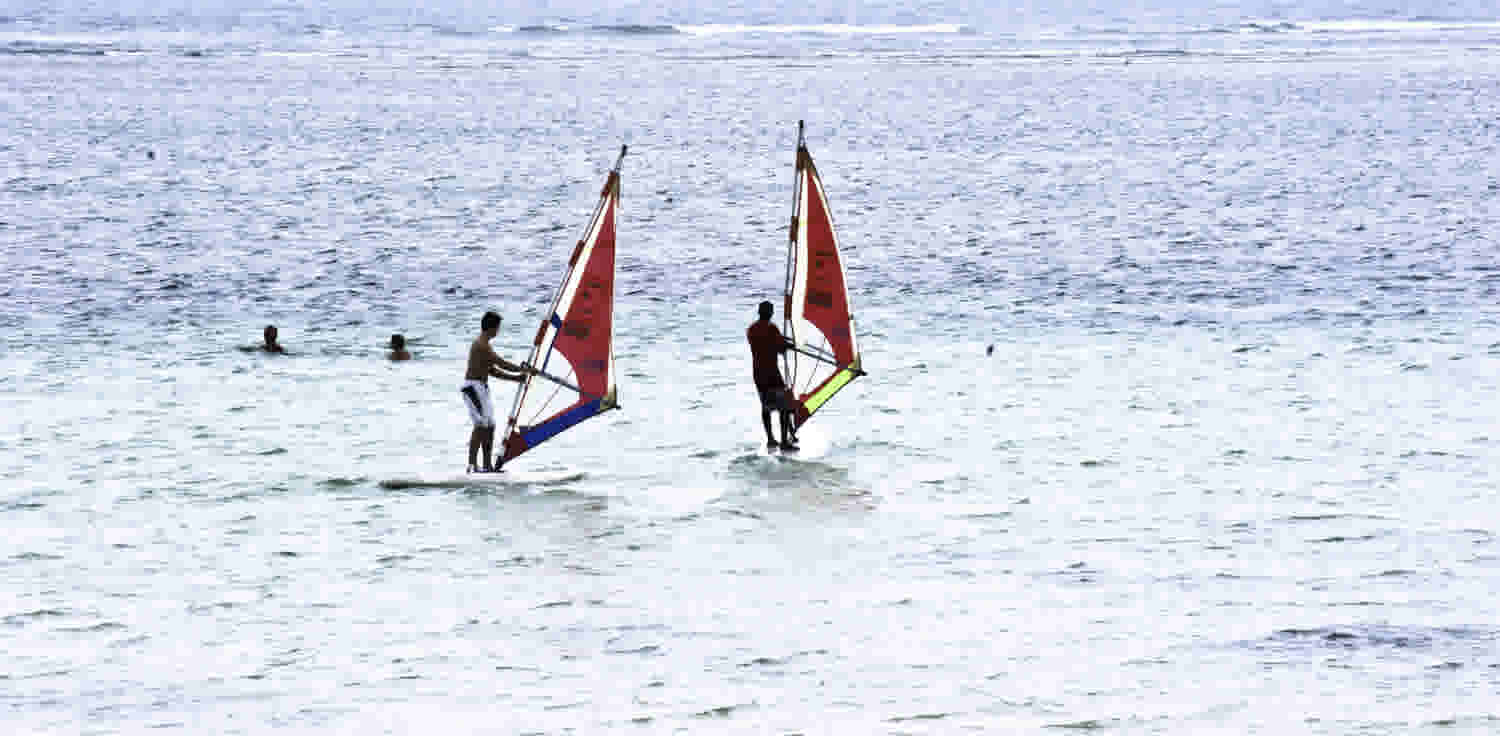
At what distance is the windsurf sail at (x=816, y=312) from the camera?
31.0 metres

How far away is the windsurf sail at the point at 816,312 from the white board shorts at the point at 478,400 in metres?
5.33

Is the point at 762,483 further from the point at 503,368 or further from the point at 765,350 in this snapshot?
the point at 503,368

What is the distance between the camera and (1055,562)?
23.8m

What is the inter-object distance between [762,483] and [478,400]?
13.1 feet

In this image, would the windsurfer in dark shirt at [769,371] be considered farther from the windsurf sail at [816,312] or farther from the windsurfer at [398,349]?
the windsurfer at [398,349]

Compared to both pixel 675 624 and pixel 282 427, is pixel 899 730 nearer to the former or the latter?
pixel 675 624

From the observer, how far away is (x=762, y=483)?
28.3 metres

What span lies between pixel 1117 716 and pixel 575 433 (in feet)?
48.7

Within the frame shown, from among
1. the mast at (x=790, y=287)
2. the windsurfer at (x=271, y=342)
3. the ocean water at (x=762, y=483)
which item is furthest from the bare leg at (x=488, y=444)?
the windsurfer at (x=271, y=342)

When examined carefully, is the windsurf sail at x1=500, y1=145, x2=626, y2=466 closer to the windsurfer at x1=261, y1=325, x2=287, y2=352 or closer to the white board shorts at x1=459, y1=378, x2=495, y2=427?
the white board shorts at x1=459, y1=378, x2=495, y2=427

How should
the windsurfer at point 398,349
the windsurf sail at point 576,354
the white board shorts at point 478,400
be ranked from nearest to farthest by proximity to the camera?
the white board shorts at point 478,400 < the windsurf sail at point 576,354 < the windsurfer at point 398,349

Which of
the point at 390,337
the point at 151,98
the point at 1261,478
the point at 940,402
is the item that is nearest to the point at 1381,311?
the point at 940,402

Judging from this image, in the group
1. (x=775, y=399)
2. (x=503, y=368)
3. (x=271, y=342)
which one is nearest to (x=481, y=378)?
(x=503, y=368)

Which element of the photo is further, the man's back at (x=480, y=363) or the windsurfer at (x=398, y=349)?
the windsurfer at (x=398, y=349)
